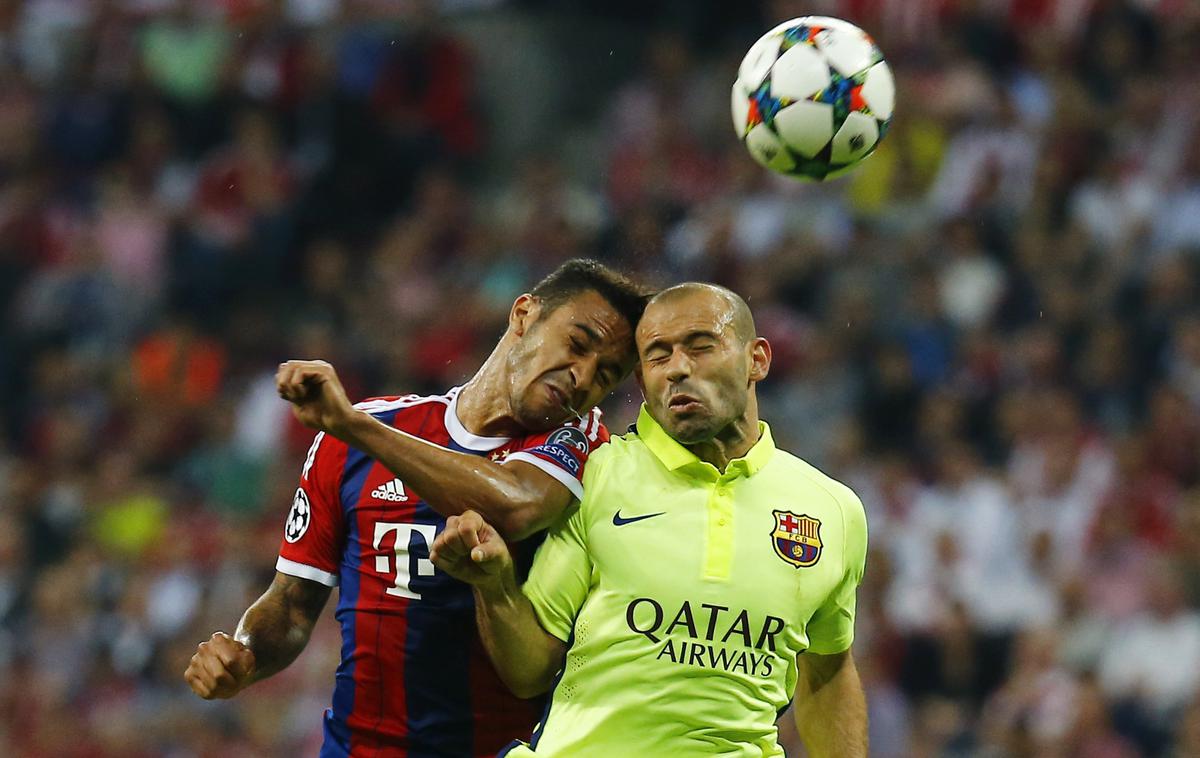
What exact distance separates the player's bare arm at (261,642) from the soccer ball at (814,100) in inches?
76.5

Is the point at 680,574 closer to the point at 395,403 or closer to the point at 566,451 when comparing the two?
the point at 566,451

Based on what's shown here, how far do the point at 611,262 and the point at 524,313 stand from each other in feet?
13.4

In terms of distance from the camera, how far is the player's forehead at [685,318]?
467cm

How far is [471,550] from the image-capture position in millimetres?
4246

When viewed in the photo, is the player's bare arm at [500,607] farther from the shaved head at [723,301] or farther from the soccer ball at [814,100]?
the soccer ball at [814,100]

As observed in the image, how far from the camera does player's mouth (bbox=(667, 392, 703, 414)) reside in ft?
15.0

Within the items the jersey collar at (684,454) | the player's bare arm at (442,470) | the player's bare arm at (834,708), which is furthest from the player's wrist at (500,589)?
the player's bare arm at (834,708)

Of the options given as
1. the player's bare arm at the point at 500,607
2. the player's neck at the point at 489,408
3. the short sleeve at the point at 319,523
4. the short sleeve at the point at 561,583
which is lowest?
the player's bare arm at the point at 500,607

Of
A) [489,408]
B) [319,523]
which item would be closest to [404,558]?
[319,523]

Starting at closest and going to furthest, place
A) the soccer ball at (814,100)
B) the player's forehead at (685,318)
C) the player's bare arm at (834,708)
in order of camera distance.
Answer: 1. the player's forehead at (685,318)
2. the player's bare arm at (834,708)
3. the soccer ball at (814,100)

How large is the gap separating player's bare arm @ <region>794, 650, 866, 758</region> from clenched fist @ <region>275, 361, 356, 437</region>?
1.58 m

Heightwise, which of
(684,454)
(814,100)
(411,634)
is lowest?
(411,634)

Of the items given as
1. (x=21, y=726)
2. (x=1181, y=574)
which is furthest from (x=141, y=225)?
(x=1181, y=574)

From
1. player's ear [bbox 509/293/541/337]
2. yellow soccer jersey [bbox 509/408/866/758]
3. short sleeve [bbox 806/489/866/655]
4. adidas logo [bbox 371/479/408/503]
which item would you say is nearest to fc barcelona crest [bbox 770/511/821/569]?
yellow soccer jersey [bbox 509/408/866/758]
